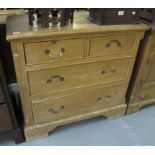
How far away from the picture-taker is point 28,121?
4.37 feet

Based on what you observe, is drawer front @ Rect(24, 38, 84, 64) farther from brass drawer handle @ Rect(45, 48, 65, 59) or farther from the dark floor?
the dark floor

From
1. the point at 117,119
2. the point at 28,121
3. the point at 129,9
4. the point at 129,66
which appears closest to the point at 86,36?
the point at 129,9

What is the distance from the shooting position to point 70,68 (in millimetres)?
1204

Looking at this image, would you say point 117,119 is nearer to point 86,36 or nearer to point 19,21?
point 86,36

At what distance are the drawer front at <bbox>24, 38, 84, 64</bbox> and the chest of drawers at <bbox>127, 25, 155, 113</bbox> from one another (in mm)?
528

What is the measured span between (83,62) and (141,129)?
2.81ft

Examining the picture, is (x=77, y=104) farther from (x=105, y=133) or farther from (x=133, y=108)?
(x=133, y=108)

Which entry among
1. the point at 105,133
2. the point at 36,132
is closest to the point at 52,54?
the point at 36,132

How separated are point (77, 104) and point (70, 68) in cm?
35

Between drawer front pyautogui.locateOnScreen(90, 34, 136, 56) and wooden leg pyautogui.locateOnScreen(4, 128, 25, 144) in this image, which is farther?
wooden leg pyautogui.locateOnScreen(4, 128, 25, 144)

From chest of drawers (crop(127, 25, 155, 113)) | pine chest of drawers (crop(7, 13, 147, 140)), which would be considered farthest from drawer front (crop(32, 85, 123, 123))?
chest of drawers (crop(127, 25, 155, 113))

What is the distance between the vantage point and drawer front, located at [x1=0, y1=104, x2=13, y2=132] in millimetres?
1178

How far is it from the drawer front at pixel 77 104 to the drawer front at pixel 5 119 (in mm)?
180

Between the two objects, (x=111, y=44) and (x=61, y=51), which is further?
(x=111, y=44)
